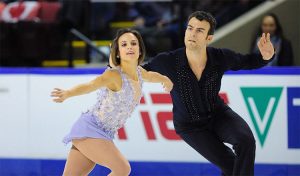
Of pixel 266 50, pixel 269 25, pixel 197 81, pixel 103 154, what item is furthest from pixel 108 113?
pixel 269 25

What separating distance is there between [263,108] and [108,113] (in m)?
2.29

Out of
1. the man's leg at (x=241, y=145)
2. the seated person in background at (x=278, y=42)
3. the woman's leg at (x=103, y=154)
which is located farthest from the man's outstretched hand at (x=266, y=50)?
the seated person in background at (x=278, y=42)

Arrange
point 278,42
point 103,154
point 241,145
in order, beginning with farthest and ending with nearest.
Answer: point 278,42, point 241,145, point 103,154

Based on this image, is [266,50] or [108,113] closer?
[108,113]

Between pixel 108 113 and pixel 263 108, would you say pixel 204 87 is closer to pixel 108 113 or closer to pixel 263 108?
pixel 108 113

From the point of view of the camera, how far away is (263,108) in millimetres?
6203

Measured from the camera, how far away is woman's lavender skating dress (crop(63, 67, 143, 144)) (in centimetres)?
434

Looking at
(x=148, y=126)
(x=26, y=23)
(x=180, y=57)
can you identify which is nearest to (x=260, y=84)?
(x=148, y=126)

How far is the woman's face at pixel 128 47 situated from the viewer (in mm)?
4383

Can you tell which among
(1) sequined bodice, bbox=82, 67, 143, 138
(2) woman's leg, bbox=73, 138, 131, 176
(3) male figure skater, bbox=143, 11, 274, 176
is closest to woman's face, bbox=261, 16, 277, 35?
(3) male figure skater, bbox=143, 11, 274, 176

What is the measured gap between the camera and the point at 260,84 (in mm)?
6223

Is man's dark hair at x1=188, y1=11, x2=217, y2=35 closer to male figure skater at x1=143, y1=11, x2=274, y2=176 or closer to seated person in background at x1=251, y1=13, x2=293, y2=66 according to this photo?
male figure skater at x1=143, y1=11, x2=274, y2=176

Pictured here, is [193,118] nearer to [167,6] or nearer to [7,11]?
[167,6]

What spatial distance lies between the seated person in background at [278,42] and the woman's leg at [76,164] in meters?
3.16
